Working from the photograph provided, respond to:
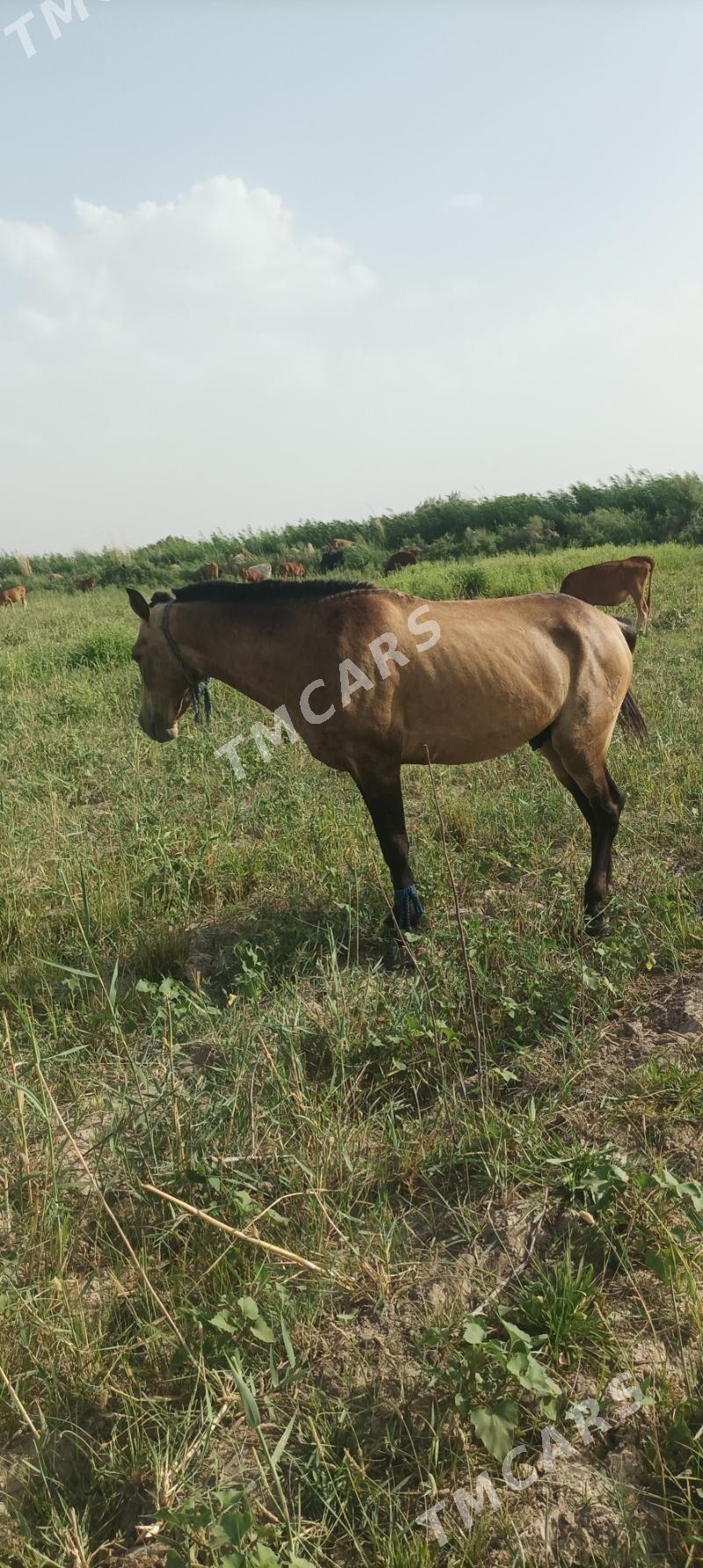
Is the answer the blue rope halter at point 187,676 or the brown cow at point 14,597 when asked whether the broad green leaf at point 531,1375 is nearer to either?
the blue rope halter at point 187,676

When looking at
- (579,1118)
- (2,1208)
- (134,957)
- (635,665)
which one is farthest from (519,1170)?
(635,665)

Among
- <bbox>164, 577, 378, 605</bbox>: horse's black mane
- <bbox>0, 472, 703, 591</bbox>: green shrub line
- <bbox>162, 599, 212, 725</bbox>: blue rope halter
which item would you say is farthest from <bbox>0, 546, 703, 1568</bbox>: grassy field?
<bbox>0, 472, 703, 591</bbox>: green shrub line

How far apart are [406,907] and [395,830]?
346 mm

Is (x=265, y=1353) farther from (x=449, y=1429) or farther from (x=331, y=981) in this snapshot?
(x=331, y=981)

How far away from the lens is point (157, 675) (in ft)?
13.8

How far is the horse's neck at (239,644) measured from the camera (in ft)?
12.8

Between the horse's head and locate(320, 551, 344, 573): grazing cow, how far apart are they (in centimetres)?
1826

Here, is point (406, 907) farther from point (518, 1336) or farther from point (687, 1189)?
point (518, 1336)

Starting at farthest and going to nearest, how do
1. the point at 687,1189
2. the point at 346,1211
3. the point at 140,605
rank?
the point at 140,605 → the point at 346,1211 → the point at 687,1189

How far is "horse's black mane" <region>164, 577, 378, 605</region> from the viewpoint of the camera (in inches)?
155

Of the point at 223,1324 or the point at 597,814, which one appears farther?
the point at 597,814

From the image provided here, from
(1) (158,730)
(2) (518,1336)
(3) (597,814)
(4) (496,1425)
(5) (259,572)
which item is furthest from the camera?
(5) (259,572)

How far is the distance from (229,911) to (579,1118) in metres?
2.17

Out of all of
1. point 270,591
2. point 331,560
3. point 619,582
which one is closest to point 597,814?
point 270,591
